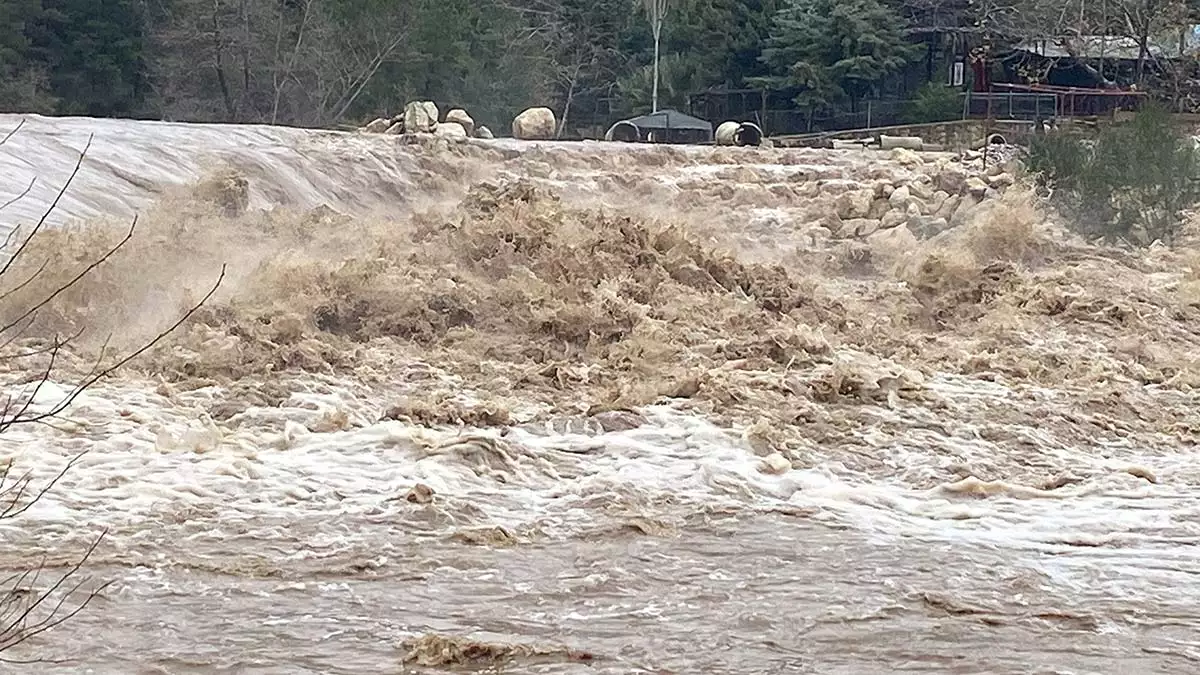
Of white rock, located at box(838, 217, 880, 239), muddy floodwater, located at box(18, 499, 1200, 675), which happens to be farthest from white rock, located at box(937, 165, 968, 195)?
muddy floodwater, located at box(18, 499, 1200, 675)

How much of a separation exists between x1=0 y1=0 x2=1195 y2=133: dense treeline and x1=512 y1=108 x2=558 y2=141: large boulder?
13.1 ft

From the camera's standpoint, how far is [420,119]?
74.7ft

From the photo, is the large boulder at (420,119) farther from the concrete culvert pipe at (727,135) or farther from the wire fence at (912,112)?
the wire fence at (912,112)

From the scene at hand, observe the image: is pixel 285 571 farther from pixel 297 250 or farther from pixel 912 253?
pixel 912 253

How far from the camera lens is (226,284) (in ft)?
37.7

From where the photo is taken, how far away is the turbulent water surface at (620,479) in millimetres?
5297

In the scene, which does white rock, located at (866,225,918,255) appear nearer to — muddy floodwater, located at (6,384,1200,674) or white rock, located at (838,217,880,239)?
white rock, located at (838,217,880,239)

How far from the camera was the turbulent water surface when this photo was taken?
17.4 ft

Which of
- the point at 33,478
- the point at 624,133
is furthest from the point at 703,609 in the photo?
the point at 624,133

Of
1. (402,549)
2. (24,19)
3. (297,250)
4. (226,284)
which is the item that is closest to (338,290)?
(226,284)

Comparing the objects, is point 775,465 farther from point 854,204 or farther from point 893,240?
point 854,204

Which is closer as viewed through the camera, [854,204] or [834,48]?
[854,204]

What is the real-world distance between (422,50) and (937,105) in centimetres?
1010

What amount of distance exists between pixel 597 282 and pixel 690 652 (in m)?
7.07
